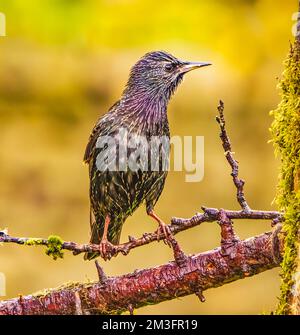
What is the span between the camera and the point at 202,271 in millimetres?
2814

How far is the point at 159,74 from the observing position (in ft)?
12.2

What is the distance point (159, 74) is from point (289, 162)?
1208mm

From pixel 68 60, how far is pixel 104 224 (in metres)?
2.07

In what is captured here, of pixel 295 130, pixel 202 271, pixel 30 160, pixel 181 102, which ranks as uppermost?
pixel 181 102

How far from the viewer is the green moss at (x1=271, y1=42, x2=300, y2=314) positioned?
260cm

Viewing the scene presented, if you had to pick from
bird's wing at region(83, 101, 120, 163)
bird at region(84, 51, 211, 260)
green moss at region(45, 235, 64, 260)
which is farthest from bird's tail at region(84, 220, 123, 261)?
green moss at region(45, 235, 64, 260)

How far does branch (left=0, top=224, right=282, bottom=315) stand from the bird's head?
1.09 meters

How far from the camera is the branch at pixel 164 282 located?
9.07 feet

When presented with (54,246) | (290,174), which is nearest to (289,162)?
(290,174)

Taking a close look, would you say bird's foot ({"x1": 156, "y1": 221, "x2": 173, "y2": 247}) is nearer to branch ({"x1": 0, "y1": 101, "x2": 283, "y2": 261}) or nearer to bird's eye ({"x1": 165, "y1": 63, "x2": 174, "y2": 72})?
branch ({"x1": 0, "y1": 101, "x2": 283, "y2": 261})

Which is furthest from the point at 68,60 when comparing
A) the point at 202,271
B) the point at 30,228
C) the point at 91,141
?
the point at 202,271

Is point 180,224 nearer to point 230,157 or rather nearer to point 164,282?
point 164,282

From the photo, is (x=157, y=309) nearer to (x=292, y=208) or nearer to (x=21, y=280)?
(x=21, y=280)
